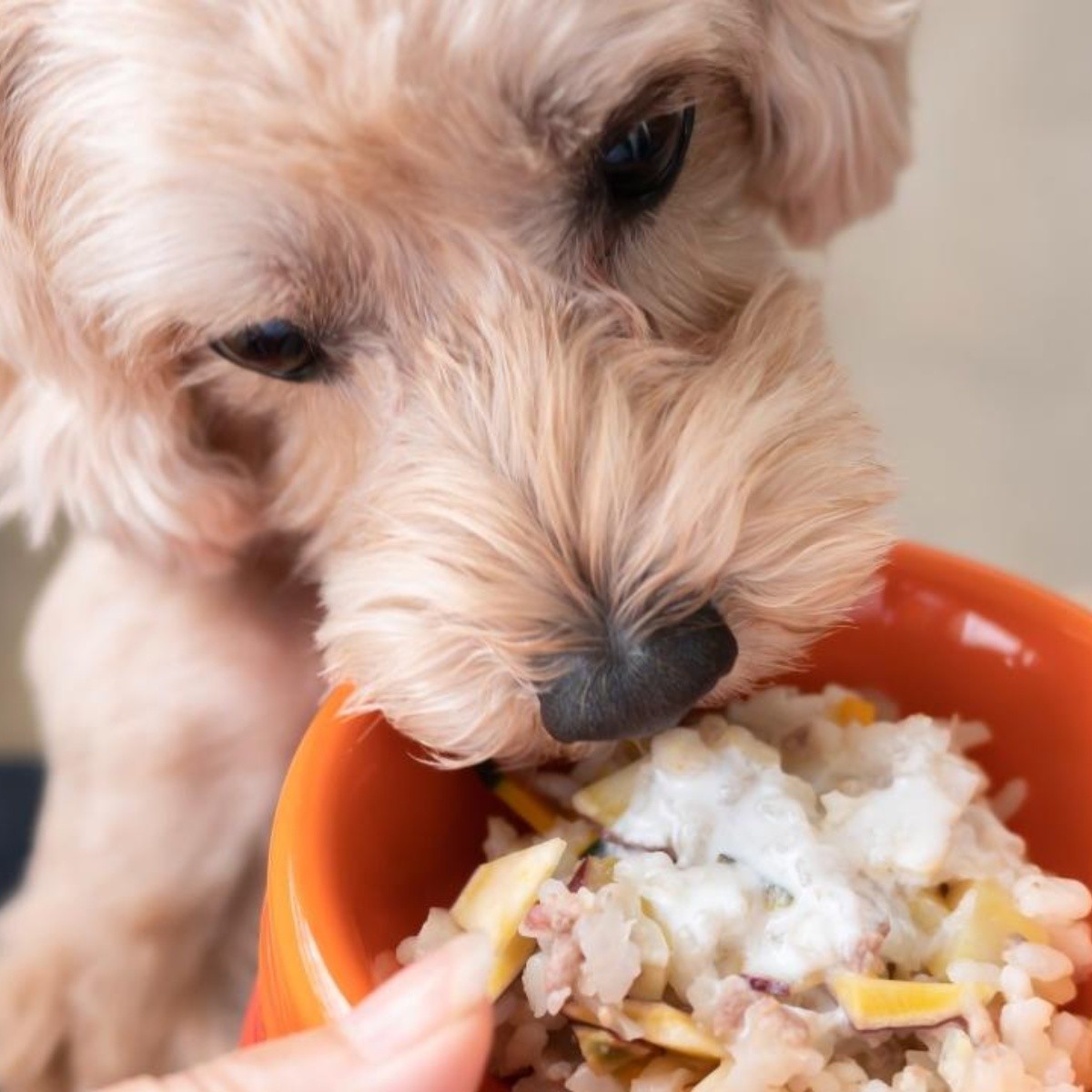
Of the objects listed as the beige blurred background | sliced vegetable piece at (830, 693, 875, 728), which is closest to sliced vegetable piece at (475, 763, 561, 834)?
sliced vegetable piece at (830, 693, 875, 728)

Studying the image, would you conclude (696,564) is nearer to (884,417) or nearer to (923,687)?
(923,687)

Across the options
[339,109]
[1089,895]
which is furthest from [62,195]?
[1089,895]

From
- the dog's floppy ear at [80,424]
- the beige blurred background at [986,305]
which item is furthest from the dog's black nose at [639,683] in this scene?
the beige blurred background at [986,305]

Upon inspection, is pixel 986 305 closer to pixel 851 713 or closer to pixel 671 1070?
pixel 851 713

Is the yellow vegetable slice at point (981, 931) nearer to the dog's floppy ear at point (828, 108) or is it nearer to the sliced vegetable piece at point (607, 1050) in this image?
the sliced vegetable piece at point (607, 1050)

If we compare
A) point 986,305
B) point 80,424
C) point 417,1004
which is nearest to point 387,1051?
point 417,1004

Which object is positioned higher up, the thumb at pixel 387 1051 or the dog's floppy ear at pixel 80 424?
the thumb at pixel 387 1051

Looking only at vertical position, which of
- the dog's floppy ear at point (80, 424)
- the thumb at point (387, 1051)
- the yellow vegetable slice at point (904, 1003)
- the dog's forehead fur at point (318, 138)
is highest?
the dog's forehead fur at point (318, 138)
